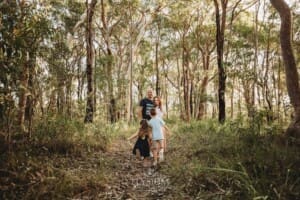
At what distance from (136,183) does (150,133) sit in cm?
215

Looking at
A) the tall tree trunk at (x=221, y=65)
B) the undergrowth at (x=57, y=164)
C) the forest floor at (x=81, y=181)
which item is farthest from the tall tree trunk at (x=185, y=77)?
the forest floor at (x=81, y=181)

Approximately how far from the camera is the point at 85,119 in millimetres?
10875

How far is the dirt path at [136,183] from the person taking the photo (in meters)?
4.66

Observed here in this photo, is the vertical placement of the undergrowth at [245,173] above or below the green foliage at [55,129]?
below

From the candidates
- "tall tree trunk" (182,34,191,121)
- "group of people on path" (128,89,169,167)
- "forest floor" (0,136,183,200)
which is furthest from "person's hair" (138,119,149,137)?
"tall tree trunk" (182,34,191,121)

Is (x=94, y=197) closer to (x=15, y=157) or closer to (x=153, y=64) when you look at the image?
(x=15, y=157)

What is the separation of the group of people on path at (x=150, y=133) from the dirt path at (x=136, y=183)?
1.02 feet

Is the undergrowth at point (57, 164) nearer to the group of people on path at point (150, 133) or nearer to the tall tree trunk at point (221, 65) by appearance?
the group of people on path at point (150, 133)

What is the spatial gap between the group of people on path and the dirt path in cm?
31

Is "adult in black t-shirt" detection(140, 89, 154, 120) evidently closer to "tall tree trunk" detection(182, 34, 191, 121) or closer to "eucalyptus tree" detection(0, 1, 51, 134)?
"eucalyptus tree" detection(0, 1, 51, 134)

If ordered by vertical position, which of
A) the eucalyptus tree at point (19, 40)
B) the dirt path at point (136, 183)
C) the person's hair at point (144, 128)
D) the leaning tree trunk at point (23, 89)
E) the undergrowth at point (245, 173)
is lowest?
the dirt path at point (136, 183)

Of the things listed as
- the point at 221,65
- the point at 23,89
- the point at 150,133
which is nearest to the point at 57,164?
the point at 23,89

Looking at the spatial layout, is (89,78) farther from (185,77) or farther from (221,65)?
(185,77)

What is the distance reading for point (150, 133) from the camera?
7465mm
